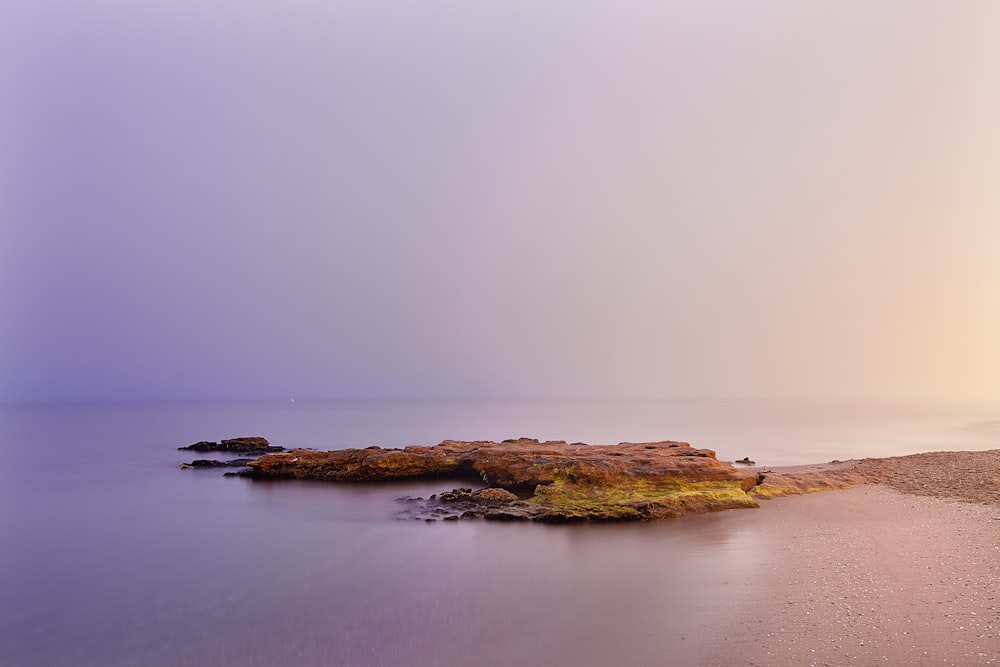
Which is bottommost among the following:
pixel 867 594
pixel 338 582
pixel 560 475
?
pixel 338 582

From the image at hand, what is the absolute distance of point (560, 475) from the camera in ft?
64.6

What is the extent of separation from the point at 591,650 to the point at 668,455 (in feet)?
48.5

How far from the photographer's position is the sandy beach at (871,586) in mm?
7102

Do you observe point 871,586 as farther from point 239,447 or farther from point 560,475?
point 239,447

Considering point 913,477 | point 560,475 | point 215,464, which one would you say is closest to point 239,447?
point 215,464

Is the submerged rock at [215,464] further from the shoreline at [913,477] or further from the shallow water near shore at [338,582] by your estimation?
the shoreline at [913,477]

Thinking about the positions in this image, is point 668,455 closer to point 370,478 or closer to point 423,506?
point 423,506

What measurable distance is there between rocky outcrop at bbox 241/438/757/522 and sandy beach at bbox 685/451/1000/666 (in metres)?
2.03

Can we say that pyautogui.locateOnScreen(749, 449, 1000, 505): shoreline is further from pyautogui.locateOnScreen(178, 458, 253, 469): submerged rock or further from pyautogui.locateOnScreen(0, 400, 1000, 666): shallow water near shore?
pyautogui.locateOnScreen(178, 458, 253, 469): submerged rock

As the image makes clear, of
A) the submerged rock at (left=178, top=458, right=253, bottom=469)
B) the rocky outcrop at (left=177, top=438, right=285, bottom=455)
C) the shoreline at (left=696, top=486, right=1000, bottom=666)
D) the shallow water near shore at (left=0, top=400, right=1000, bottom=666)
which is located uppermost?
the rocky outcrop at (left=177, top=438, right=285, bottom=455)

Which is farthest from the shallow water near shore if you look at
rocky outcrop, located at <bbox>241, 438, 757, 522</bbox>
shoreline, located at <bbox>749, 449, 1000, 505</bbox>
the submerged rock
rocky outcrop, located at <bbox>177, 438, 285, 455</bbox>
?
rocky outcrop, located at <bbox>177, 438, 285, 455</bbox>

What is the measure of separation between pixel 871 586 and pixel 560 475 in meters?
11.1

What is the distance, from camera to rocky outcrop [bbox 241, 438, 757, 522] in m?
16.6

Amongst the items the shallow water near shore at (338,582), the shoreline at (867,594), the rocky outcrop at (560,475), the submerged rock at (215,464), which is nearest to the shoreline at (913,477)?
the rocky outcrop at (560,475)
